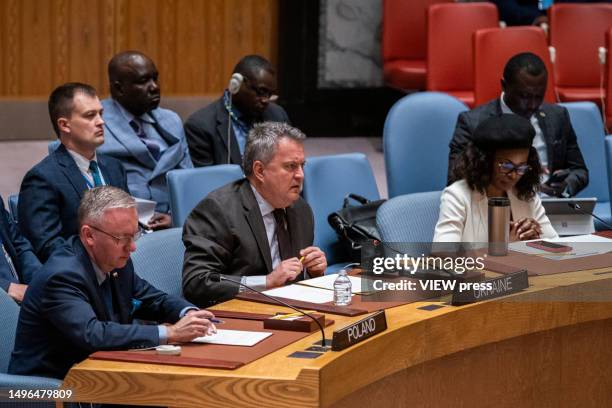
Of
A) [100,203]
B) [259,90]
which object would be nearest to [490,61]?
[259,90]

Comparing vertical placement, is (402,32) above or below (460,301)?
above

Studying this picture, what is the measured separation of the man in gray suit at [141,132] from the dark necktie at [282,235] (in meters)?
1.13

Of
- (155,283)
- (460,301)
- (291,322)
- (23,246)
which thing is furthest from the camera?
(23,246)

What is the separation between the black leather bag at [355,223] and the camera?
4406 mm

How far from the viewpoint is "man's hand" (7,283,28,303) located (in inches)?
143

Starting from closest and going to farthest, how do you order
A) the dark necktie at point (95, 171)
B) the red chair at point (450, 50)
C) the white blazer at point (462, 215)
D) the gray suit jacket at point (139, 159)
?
1. the white blazer at point (462, 215)
2. the dark necktie at point (95, 171)
3. the gray suit jacket at point (139, 159)
4. the red chair at point (450, 50)

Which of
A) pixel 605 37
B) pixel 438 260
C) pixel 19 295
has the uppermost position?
pixel 605 37

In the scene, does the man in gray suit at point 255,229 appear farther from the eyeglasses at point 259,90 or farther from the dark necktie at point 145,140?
the eyeglasses at point 259,90

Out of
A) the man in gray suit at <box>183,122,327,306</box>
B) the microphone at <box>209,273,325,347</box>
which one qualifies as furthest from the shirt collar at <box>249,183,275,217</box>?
the microphone at <box>209,273,325,347</box>

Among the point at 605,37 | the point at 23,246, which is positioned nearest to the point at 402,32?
the point at 605,37

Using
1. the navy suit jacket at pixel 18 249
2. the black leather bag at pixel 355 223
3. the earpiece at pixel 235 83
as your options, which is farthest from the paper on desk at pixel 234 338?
the earpiece at pixel 235 83

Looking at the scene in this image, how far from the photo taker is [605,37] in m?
6.61

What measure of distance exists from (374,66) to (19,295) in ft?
15.7

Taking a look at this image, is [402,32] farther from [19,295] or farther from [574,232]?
[19,295]
